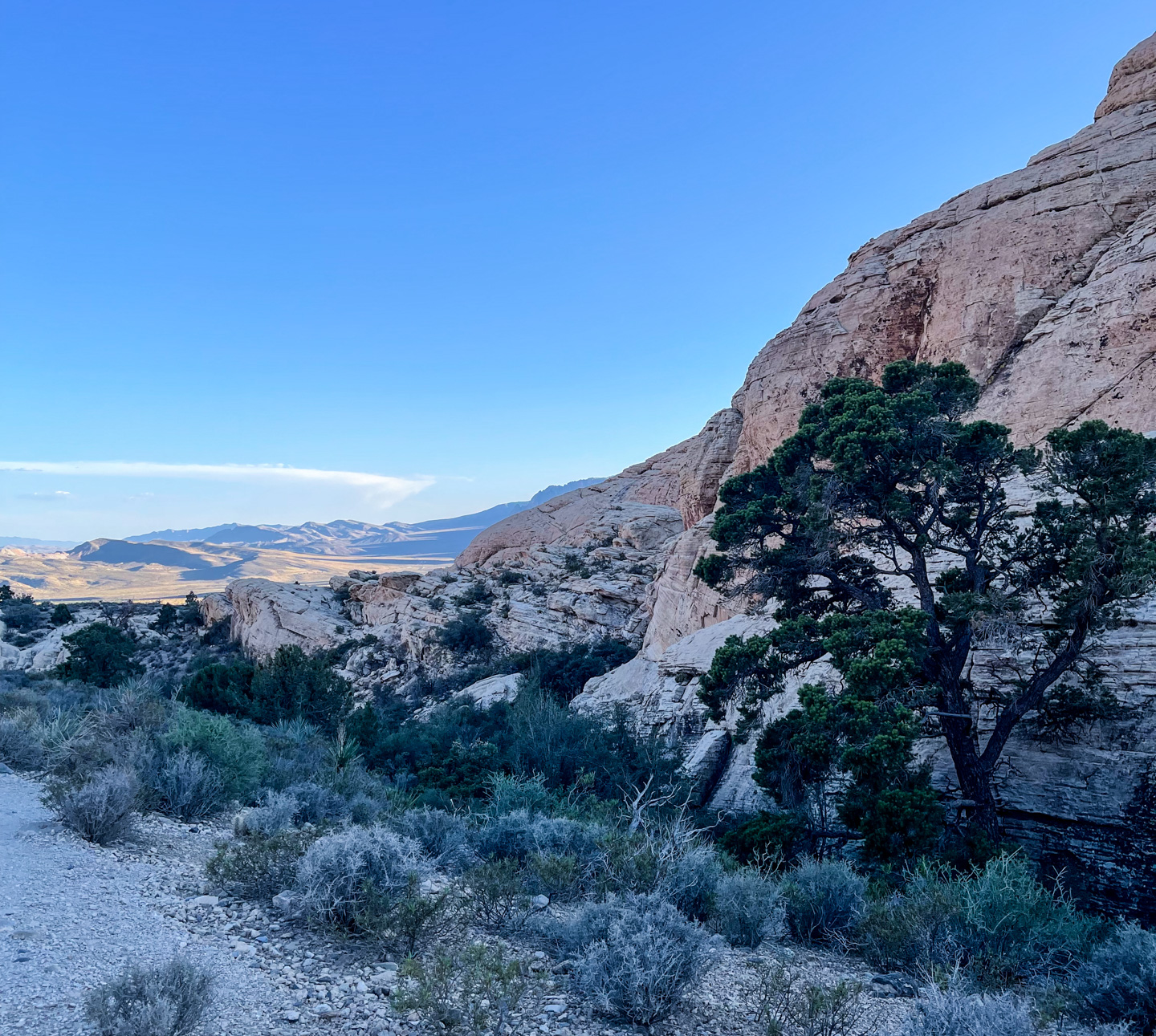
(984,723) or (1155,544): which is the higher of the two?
(1155,544)

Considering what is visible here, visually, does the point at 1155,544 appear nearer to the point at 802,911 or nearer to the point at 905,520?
the point at 905,520

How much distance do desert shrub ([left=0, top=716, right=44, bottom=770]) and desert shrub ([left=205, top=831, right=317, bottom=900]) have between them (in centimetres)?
555

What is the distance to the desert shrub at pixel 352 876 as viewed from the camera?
5078mm

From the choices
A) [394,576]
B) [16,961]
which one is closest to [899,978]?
[16,961]

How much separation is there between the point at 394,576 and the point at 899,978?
121 ft

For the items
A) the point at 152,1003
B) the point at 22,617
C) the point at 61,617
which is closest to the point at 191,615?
the point at 61,617

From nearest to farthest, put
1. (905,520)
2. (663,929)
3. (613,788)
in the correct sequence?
(663,929) → (905,520) → (613,788)

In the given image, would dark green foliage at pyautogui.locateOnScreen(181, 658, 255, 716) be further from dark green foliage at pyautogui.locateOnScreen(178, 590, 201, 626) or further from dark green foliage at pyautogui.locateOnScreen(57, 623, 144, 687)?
dark green foliage at pyautogui.locateOnScreen(178, 590, 201, 626)

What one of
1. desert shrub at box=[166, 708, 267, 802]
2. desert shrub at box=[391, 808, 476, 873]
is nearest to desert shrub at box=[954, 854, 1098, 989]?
desert shrub at box=[391, 808, 476, 873]

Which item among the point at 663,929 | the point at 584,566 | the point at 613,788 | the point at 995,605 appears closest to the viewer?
the point at 663,929

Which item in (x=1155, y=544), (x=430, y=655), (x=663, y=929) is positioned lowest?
(x=430, y=655)

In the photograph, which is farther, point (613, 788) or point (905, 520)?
point (613, 788)

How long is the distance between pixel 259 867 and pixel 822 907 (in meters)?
4.76

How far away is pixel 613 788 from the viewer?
494 inches
